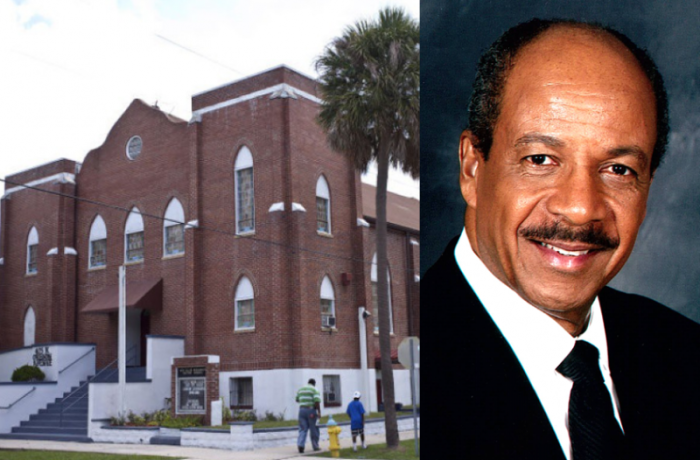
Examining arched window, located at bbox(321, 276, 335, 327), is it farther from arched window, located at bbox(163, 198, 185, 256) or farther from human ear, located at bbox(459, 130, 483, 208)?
human ear, located at bbox(459, 130, 483, 208)

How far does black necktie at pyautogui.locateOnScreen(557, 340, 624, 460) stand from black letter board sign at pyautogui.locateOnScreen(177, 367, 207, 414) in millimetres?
21174

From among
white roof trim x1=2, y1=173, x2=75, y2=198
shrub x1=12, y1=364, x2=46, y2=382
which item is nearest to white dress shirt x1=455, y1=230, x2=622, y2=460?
shrub x1=12, y1=364, x2=46, y2=382

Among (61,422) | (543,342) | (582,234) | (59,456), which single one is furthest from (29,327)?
(582,234)

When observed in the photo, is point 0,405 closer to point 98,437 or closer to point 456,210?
point 98,437

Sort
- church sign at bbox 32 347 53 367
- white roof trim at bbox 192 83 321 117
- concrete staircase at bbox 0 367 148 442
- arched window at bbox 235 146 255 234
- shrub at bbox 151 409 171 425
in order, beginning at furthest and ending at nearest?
1. church sign at bbox 32 347 53 367
2. arched window at bbox 235 146 255 234
3. white roof trim at bbox 192 83 321 117
4. concrete staircase at bbox 0 367 148 442
5. shrub at bbox 151 409 171 425

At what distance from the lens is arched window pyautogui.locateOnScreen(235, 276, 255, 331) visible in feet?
92.2

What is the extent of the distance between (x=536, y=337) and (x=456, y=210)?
2.84ft

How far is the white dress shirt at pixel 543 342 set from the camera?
411 cm

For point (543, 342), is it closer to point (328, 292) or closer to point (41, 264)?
point (328, 292)

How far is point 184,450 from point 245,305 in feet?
26.3

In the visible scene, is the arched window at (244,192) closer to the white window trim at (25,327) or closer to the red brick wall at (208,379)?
the red brick wall at (208,379)

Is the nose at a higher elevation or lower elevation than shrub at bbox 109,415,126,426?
higher

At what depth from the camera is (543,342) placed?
13.9 ft

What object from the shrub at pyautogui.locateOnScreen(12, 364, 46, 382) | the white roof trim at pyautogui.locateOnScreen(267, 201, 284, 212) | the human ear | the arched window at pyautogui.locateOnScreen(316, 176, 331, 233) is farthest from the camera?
the shrub at pyautogui.locateOnScreen(12, 364, 46, 382)
